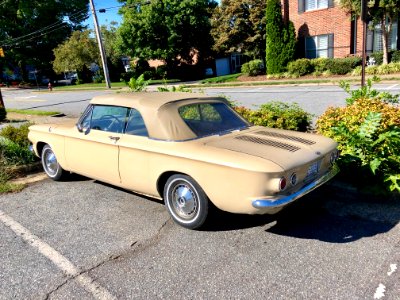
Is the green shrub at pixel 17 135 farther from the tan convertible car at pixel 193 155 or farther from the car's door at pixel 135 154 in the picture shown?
the car's door at pixel 135 154

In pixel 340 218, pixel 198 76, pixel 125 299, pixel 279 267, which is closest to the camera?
pixel 125 299

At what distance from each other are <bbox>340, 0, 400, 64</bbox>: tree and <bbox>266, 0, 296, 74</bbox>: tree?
3909 mm

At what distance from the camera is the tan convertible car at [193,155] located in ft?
11.2

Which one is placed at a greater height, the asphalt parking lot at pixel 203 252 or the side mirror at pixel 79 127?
the side mirror at pixel 79 127

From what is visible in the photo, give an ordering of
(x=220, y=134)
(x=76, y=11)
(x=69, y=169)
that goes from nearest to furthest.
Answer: (x=220, y=134) → (x=69, y=169) → (x=76, y=11)

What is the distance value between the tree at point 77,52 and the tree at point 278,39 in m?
23.3

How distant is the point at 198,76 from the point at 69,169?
30.6 m

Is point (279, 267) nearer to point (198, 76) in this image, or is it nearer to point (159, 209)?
point (159, 209)

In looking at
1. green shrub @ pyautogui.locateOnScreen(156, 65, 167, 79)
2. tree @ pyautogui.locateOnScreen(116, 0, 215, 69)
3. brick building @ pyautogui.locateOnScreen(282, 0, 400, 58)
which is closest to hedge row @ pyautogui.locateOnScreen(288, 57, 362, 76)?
brick building @ pyautogui.locateOnScreen(282, 0, 400, 58)

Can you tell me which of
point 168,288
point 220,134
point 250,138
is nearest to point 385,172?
point 250,138

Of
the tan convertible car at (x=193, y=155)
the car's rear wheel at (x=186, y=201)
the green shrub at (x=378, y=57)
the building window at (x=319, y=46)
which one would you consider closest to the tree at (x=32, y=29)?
the building window at (x=319, y=46)

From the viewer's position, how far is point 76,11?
53844 millimetres

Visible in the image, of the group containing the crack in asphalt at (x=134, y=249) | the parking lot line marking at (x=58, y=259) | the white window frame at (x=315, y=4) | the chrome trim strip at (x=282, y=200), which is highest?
the white window frame at (x=315, y=4)

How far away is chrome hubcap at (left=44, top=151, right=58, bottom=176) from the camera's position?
5.86 metres
